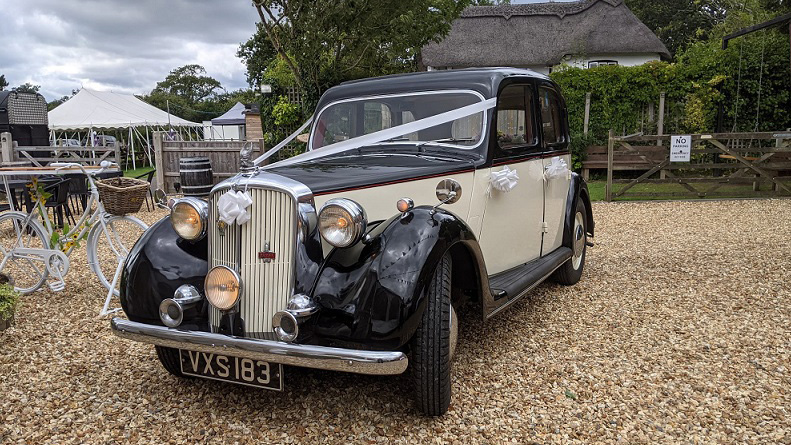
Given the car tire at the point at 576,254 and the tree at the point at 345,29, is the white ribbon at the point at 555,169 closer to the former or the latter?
the car tire at the point at 576,254

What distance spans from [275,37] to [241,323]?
11117 millimetres

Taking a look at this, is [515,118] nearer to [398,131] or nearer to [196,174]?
[398,131]

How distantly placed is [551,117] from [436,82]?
128 cm

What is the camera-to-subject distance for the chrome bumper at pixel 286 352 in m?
2.26

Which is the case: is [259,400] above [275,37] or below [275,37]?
below

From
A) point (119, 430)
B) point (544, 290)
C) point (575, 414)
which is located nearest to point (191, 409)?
point (119, 430)

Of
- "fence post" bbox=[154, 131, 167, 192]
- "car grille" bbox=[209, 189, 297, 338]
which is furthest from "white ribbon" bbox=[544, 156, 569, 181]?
"fence post" bbox=[154, 131, 167, 192]

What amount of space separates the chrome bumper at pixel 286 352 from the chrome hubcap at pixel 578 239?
3.33 meters

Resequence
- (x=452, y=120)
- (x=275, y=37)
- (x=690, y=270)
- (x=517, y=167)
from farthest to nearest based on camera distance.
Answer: (x=275, y=37), (x=690, y=270), (x=517, y=167), (x=452, y=120)

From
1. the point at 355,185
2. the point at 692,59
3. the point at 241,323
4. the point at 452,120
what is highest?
the point at 692,59

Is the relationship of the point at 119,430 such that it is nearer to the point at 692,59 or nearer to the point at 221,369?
the point at 221,369

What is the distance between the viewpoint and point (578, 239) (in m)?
5.33

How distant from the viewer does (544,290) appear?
16.7 feet

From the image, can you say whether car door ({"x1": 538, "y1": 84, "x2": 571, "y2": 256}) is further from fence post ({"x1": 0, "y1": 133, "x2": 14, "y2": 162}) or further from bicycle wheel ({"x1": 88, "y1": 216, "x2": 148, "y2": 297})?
fence post ({"x1": 0, "y1": 133, "x2": 14, "y2": 162})
